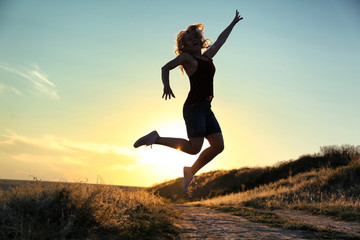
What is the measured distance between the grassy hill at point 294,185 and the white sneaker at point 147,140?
323 centimetres

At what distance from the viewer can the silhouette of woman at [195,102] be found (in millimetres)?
4418

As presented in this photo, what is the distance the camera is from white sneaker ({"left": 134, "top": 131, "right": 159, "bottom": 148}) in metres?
4.87

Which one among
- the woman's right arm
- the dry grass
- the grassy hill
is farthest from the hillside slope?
the woman's right arm

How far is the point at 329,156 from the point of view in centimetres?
2380

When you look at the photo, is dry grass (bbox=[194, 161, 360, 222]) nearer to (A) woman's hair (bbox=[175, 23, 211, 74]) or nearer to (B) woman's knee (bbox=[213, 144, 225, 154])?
(B) woman's knee (bbox=[213, 144, 225, 154])

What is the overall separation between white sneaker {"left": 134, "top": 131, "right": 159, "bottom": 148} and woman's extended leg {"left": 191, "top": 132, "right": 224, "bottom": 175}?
827mm

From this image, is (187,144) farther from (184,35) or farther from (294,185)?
(294,185)

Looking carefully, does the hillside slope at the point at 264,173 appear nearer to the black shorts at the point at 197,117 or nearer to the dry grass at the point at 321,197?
the dry grass at the point at 321,197

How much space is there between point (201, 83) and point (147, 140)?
130cm

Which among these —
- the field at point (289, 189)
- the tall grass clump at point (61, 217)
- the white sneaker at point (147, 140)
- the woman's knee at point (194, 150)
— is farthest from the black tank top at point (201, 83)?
the field at point (289, 189)

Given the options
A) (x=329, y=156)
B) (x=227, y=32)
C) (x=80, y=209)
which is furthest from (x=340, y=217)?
(x=329, y=156)

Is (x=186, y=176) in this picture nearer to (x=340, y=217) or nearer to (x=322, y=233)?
(x=322, y=233)

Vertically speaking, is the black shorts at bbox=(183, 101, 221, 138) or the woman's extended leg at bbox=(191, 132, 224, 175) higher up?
the black shorts at bbox=(183, 101, 221, 138)

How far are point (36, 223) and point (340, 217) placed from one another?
719cm
